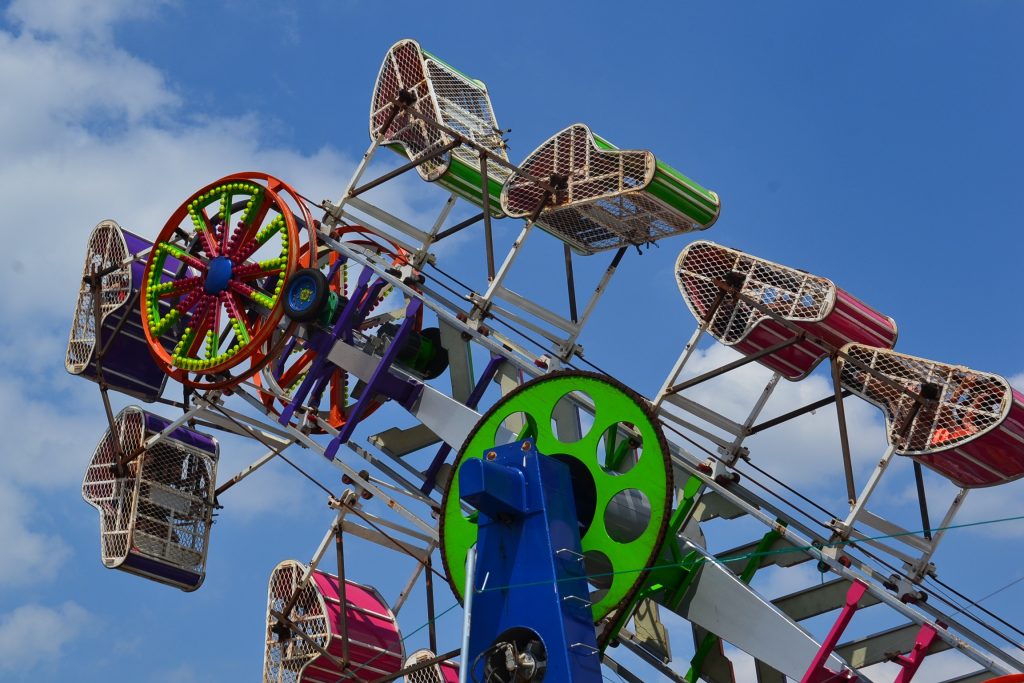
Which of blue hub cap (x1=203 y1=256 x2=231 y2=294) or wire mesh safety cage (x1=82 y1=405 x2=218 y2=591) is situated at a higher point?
blue hub cap (x1=203 y1=256 x2=231 y2=294)

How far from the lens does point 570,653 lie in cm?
1142

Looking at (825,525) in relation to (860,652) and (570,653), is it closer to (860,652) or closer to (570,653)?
(860,652)

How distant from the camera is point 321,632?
66.3ft

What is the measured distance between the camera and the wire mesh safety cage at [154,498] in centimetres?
2041

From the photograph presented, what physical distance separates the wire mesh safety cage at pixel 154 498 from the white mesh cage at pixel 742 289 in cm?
789

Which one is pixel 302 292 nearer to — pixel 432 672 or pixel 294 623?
pixel 294 623

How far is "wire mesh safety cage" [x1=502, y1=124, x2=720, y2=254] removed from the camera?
56.6ft

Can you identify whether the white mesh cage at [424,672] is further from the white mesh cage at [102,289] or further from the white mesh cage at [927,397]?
the white mesh cage at [927,397]

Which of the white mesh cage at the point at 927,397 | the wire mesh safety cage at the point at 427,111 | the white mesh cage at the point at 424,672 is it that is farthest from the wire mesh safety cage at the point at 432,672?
the white mesh cage at the point at 927,397

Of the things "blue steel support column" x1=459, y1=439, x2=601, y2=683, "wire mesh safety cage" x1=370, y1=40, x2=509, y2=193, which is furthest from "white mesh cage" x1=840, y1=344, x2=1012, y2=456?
"wire mesh safety cage" x1=370, y1=40, x2=509, y2=193

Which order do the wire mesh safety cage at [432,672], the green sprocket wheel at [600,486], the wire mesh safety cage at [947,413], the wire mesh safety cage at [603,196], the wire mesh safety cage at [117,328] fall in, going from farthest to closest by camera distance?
the wire mesh safety cage at [117,328] < the wire mesh safety cage at [432,672] < the wire mesh safety cage at [603,196] < the wire mesh safety cage at [947,413] < the green sprocket wheel at [600,486]

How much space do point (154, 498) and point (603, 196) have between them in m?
7.70

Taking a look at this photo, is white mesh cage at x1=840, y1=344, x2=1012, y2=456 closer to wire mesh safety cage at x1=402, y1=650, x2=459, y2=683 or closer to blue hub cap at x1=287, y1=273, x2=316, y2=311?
blue hub cap at x1=287, y1=273, x2=316, y2=311

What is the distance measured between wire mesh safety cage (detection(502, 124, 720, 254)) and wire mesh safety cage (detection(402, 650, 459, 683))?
5.66 meters
